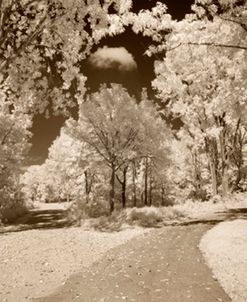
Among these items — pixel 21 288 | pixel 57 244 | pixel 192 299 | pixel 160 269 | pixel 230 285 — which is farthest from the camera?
pixel 57 244

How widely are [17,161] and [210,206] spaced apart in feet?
50.7

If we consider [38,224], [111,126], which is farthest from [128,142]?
[38,224]

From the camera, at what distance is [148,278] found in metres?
14.2

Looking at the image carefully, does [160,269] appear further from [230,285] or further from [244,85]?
[244,85]

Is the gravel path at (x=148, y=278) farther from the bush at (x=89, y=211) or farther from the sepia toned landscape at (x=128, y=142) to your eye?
the bush at (x=89, y=211)

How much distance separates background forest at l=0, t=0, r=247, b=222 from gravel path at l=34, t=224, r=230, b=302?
514 cm

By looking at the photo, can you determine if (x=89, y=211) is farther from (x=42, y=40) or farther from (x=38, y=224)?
(x=42, y=40)

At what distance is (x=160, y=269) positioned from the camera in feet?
50.3

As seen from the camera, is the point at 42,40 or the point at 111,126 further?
the point at 111,126

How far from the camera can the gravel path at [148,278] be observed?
40.0ft

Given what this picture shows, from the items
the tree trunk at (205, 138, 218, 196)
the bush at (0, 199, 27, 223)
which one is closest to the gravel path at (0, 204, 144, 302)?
the tree trunk at (205, 138, 218, 196)

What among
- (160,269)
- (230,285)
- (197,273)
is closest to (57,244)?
(160,269)

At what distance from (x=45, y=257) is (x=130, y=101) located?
1765cm

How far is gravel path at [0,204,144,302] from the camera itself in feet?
45.3
